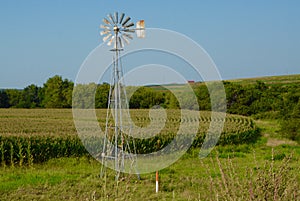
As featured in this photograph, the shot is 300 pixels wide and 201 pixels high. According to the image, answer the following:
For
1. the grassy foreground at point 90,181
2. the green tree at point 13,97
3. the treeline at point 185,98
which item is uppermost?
the green tree at point 13,97

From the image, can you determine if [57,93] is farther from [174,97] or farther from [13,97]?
[174,97]

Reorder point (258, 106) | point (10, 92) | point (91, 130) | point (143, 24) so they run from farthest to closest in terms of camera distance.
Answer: point (10, 92) < point (258, 106) < point (91, 130) < point (143, 24)

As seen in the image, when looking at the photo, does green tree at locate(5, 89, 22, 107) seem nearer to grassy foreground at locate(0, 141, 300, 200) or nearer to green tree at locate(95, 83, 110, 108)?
green tree at locate(95, 83, 110, 108)

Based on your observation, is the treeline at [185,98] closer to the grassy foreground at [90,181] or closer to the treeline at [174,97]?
the treeline at [174,97]

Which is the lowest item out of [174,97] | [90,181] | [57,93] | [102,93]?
[90,181]

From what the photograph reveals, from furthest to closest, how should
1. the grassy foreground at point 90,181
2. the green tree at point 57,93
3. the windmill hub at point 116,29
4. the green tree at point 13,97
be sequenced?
the green tree at point 13,97 → the green tree at point 57,93 → the windmill hub at point 116,29 → the grassy foreground at point 90,181

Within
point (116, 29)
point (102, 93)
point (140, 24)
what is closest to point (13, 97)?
point (102, 93)

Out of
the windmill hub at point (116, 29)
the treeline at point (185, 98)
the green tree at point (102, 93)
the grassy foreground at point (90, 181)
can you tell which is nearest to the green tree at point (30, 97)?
the treeline at point (185, 98)

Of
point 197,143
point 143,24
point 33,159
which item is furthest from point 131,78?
point 197,143

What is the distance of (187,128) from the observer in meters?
14.0

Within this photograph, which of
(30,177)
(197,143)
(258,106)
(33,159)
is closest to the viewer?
(30,177)

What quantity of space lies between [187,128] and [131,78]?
5.46 m

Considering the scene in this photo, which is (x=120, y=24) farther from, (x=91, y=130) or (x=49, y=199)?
(x=91, y=130)

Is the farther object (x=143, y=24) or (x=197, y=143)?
(x=197, y=143)
